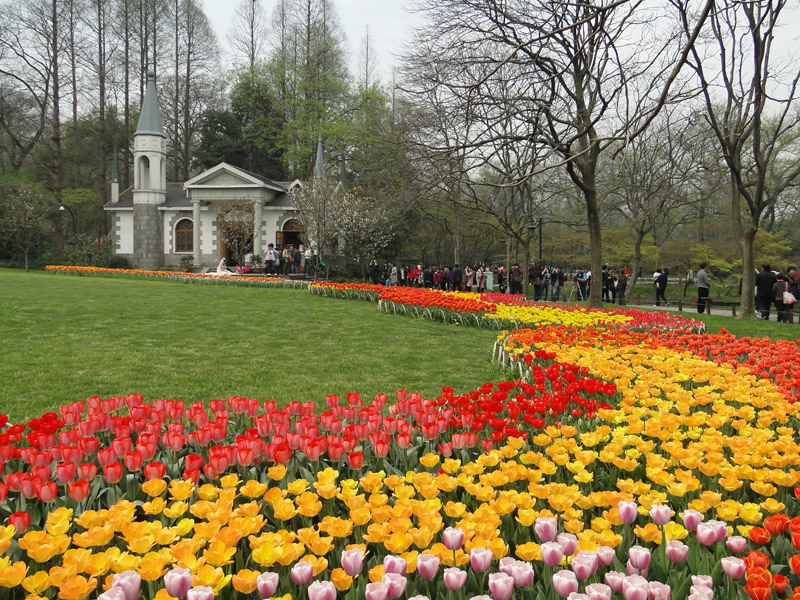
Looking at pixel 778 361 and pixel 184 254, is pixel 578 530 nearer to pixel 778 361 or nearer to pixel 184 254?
pixel 778 361

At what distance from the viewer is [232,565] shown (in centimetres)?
223

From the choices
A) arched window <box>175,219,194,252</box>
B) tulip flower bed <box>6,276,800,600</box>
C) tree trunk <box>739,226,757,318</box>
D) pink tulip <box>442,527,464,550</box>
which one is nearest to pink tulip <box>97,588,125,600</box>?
tulip flower bed <box>6,276,800,600</box>

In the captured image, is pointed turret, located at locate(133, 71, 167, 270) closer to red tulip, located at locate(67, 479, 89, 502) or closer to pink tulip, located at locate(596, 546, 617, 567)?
red tulip, located at locate(67, 479, 89, 502)

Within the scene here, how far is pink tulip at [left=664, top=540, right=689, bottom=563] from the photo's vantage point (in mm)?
1972

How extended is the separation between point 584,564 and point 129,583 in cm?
128

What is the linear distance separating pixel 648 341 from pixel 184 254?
36227 mm

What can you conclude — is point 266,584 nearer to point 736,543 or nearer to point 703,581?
point 703,581

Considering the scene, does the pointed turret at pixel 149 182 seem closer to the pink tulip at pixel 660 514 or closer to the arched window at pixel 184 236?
the arched window at pixel 184 236

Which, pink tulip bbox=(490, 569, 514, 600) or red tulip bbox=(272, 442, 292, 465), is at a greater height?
pink tulip bbox=(490, 569, 514, 600)

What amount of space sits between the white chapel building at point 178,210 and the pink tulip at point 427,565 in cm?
3665

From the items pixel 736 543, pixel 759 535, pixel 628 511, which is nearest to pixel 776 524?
pixel 759 535

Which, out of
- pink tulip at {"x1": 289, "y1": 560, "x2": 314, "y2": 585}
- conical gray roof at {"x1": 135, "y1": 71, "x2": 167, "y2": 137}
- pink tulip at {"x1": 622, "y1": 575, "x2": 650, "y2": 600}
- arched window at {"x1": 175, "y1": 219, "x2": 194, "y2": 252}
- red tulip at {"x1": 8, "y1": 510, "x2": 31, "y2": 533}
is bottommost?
red tulip at {"x1": 8, "y1": 510, "x2": 31, "y2": 533}

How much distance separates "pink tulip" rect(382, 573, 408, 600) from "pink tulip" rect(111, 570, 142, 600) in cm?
69

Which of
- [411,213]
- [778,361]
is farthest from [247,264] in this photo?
[778,361]
